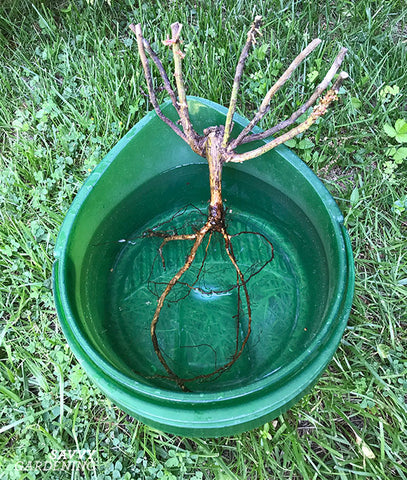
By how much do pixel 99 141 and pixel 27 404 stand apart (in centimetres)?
98

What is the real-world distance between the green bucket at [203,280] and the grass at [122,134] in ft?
0.67

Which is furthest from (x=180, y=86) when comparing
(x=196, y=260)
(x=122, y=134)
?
(x=122, y=134)

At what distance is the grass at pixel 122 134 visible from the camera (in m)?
1.28

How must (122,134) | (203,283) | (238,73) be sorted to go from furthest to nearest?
(122,134), (203,283), (238,73)

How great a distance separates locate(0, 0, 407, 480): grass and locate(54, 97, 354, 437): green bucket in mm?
203

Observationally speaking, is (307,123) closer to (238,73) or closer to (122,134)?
(238,73)

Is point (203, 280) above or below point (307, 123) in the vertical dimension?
below

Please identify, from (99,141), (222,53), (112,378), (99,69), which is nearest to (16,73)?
(99,69)

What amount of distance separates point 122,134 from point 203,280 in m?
0.70

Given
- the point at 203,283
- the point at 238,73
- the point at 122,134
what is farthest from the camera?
the point at 122,134

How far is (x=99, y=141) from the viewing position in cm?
173

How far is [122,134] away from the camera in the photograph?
1762mm

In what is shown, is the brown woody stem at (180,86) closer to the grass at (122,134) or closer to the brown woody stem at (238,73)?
the brown woody stem at (238,73)

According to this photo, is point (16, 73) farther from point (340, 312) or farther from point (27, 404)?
point (340, 312)
